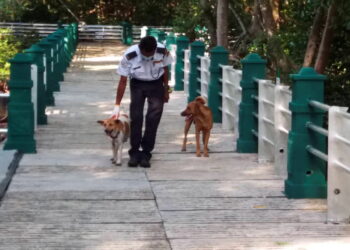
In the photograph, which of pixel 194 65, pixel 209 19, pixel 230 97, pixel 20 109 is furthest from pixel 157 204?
pixel 209 19

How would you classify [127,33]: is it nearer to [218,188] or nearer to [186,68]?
[186,68]

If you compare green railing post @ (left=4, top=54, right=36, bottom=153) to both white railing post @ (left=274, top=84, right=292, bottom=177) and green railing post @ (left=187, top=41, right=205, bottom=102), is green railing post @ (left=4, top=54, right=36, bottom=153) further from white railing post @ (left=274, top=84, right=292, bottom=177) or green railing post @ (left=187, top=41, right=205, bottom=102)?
green railing post @ (left=187, top=41, right=205, bottom=102)

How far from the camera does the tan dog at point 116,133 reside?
11617mm

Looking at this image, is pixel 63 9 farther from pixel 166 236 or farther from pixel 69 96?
pixel 166 236

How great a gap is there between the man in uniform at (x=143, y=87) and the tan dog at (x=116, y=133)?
0.11 meters

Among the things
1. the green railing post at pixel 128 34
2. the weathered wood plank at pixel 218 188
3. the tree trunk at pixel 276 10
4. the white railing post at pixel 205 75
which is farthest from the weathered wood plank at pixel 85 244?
the green railing post at pixel 128 34

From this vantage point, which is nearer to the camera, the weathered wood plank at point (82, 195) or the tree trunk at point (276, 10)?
the weathered wood plank at point (82, 195)

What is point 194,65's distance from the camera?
1980 centimetres

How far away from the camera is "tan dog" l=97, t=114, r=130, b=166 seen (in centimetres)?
1162

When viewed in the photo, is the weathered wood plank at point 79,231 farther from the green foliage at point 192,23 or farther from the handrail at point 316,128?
the green foliage at point 192,23

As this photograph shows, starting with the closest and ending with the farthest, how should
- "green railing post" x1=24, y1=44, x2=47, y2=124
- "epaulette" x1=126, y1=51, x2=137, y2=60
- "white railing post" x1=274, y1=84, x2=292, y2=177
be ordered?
"white railing post" x1=274, y1=84, x2=292, y2=177 < "epaulette" x1=126, y1=51, x2=137, y2=60 < "green railing post" x1=24, y1=44, x2=47, y2=124

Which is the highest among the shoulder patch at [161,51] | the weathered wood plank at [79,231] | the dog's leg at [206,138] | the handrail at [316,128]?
the shoulder patch at [161,51]

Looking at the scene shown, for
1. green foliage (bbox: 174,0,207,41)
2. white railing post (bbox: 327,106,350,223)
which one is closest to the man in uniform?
white railing post (bbox: 327,106,350,223)

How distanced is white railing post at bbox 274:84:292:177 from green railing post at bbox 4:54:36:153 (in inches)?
131
